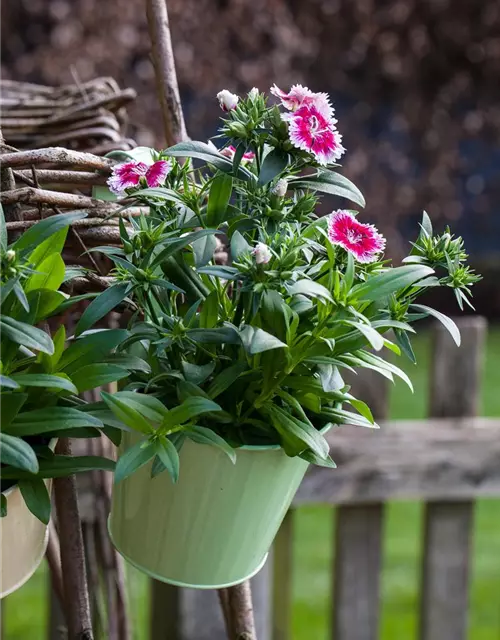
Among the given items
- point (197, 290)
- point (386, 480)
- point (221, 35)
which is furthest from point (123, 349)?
point (221, 35)

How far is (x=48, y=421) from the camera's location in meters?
0.56

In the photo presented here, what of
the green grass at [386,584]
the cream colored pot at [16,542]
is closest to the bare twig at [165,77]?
the cream colored pot at [16,542]

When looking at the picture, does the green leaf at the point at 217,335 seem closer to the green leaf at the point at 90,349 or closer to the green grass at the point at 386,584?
the green leaf at the point at 90,349

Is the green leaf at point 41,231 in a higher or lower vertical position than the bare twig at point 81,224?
lower

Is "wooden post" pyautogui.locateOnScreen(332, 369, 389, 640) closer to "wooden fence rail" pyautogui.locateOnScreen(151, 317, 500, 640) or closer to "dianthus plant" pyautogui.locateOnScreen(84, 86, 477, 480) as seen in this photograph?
"wooden fence rail" pyautogui.locateOnScreen(151, 317, 500, 640)

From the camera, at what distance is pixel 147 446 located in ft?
1.86

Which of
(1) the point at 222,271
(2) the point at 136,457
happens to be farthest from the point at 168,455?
(1) the point at 222,271

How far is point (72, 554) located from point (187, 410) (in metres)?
0.19

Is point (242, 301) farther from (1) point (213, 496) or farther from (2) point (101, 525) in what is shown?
(2) point (101, 525)

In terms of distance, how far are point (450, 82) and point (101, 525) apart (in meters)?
2.84

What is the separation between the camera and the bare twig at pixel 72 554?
0.67 metres

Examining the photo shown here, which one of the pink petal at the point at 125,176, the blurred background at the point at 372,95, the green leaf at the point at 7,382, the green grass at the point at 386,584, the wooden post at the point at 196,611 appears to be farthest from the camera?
the blurred background at the point at 372,95

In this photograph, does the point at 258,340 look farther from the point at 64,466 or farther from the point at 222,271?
the point at 64,466

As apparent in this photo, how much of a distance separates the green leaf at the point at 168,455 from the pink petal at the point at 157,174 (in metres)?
0.18
